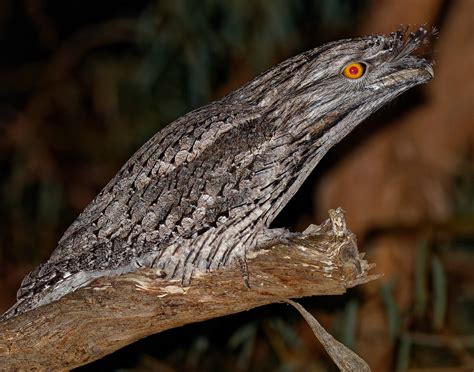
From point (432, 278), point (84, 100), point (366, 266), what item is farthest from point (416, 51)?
point (84, 100)

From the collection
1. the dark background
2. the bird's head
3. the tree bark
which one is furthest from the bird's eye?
the dark background

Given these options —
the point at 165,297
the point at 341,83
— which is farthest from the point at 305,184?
the point at 165,297

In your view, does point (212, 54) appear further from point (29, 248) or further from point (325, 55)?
point (325, 55)

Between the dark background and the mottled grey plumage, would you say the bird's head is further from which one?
the dark background

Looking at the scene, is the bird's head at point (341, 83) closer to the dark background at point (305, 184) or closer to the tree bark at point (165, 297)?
the tree bark at point (165, 297)

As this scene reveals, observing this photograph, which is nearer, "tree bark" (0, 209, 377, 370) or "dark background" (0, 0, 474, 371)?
"tree bark" (0, 209, 377, 370)

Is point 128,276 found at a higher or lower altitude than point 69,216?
lower
